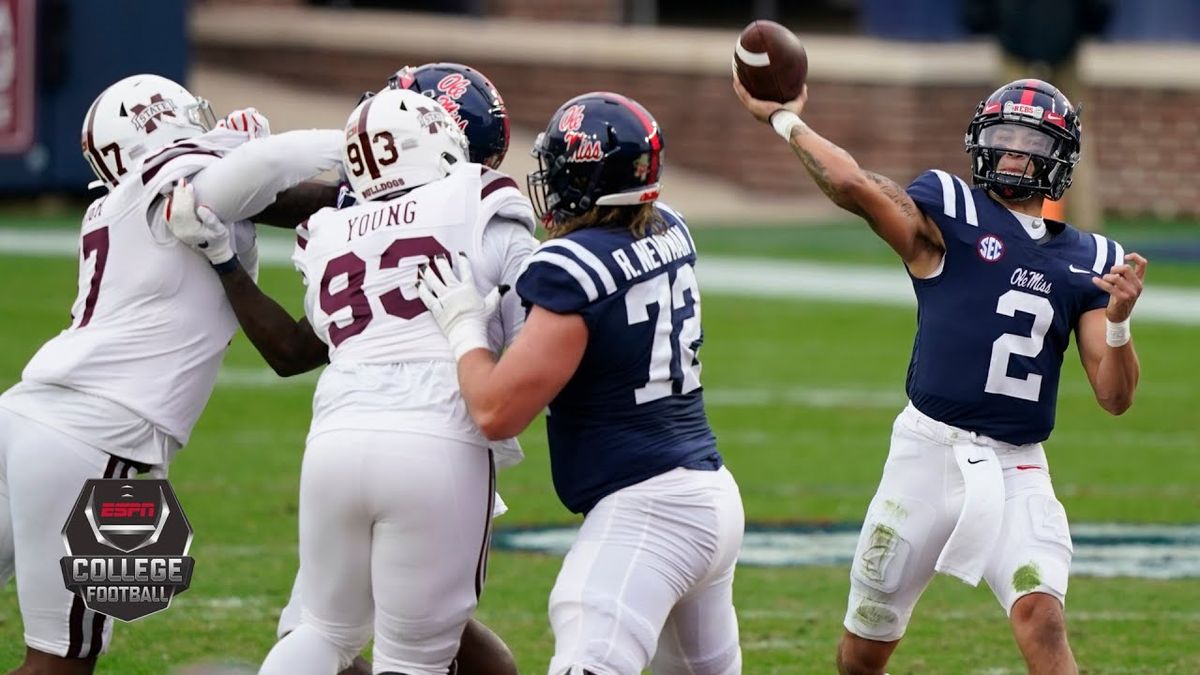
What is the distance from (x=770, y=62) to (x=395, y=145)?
3.76ft

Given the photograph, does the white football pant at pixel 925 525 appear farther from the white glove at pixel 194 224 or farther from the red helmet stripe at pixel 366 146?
the white glove at pixel 194 224

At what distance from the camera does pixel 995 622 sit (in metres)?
7.19

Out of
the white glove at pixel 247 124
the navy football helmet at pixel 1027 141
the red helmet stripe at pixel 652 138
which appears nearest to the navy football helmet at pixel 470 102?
the white glove at pixel 247 124

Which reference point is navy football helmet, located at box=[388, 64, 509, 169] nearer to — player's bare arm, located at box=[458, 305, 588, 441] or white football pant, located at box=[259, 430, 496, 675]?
player's bare arm, located at box=[458, 305, 588, 441]

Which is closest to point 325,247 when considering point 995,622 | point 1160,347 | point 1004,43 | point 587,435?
point 587,435

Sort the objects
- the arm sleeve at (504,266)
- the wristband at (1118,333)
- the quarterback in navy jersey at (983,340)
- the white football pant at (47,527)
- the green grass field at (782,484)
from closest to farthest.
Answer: the arm sleeve at (504,266), the white football pant at (47,527), the wristband at (1118,333), the quarterback in navy jersey at (983,340), the green grass field at (782,484)

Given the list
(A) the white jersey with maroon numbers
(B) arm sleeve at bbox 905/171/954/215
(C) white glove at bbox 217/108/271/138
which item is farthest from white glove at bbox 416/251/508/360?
(B) arm sleeve at bbox 905/171/954/215

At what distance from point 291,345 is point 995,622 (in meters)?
3.12

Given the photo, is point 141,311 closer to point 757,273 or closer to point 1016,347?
point 1016,347

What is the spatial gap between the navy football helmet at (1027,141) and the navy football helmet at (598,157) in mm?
1119

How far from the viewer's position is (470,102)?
535cm

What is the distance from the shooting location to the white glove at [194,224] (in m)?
5.05

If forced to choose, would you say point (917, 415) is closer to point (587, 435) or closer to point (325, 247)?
point (587, 435)

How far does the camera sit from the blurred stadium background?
723 centimetres
